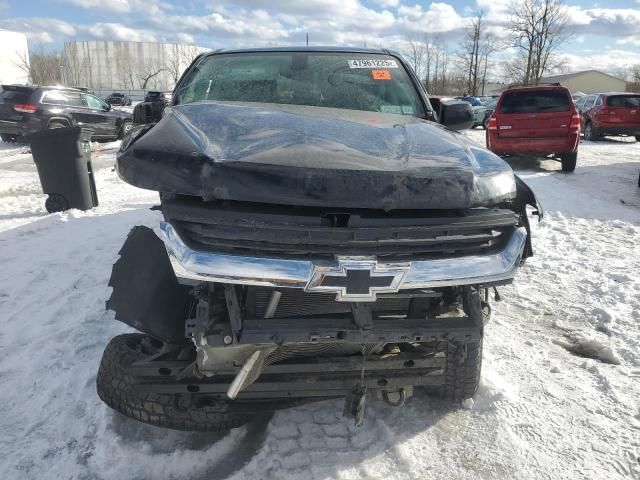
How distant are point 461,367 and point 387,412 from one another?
0.50 m

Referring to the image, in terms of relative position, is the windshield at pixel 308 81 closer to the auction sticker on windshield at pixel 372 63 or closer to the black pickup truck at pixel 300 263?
the auction sticker on windshield at pixel 372 63

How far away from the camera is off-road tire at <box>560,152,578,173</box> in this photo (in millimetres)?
10471

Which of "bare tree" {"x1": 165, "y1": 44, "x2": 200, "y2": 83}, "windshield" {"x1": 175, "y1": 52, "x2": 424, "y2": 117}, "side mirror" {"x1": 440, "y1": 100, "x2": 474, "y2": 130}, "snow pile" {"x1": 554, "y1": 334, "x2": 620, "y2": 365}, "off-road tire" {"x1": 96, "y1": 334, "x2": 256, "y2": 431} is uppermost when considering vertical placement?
"bare tree" {"x1": 165, "y1": 44, "x2": 200, "y2": 83}

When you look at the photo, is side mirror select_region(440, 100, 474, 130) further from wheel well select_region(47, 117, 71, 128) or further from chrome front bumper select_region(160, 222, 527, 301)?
wheel well select_region(47, 117, 71, 128)

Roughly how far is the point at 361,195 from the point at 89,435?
72.0 inches

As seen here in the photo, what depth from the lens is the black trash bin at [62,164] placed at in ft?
22.1

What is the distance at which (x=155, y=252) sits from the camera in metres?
2.34

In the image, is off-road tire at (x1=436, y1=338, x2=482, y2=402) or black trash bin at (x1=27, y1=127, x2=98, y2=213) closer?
off-road tire at (x1=436, y1=338, x2=482, y2=402)

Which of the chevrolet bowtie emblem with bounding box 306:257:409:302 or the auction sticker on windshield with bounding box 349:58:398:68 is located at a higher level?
the auction sticker on windshield with bounding box 349:58:398:68

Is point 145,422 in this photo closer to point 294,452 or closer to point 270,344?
point 294,452

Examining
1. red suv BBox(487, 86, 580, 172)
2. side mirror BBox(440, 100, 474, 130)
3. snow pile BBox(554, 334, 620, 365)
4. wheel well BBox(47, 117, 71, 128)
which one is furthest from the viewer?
wheel well BBox(47, 117, 71, 128)

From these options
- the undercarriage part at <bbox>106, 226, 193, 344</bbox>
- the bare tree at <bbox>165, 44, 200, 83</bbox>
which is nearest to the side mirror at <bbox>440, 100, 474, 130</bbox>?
the undercarriage part at <bbox>106, 226, 193, 344</bbox>

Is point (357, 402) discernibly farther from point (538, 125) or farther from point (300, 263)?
point (538, 125)

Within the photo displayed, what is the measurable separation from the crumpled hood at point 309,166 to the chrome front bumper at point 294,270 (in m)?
0.22
